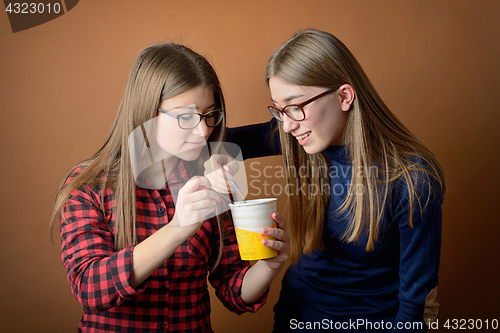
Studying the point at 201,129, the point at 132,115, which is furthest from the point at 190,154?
the point at 132,115

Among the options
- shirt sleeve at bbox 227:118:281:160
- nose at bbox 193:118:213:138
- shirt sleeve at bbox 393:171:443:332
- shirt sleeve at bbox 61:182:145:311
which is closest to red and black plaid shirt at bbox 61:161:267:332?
shirt sleeve at bbox 61:182:145:311

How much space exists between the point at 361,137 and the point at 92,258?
2.69 ft

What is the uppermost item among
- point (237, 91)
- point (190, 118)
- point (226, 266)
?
point (237, 91)

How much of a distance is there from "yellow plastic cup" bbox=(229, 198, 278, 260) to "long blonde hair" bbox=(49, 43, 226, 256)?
1.05 ft

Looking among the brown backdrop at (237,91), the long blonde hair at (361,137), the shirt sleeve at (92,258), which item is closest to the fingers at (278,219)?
the long blonde hair at (361,137)

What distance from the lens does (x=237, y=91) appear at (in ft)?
6.11

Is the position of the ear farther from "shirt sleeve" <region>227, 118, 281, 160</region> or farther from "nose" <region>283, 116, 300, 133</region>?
"shirt sleeve" <region>227, 118, 281, 160</region>

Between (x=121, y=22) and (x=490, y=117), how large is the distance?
1.80m

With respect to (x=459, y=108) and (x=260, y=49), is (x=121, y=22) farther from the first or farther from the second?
(x=459, y=108)

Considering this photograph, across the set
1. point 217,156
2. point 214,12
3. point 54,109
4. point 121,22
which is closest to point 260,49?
point 214,12

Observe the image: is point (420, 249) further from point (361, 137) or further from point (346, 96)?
point (346, 96)

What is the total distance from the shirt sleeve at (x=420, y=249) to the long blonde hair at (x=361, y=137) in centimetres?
2

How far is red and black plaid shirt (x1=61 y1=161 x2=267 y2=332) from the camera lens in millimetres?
924

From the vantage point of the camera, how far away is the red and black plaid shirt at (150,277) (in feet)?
3.03
